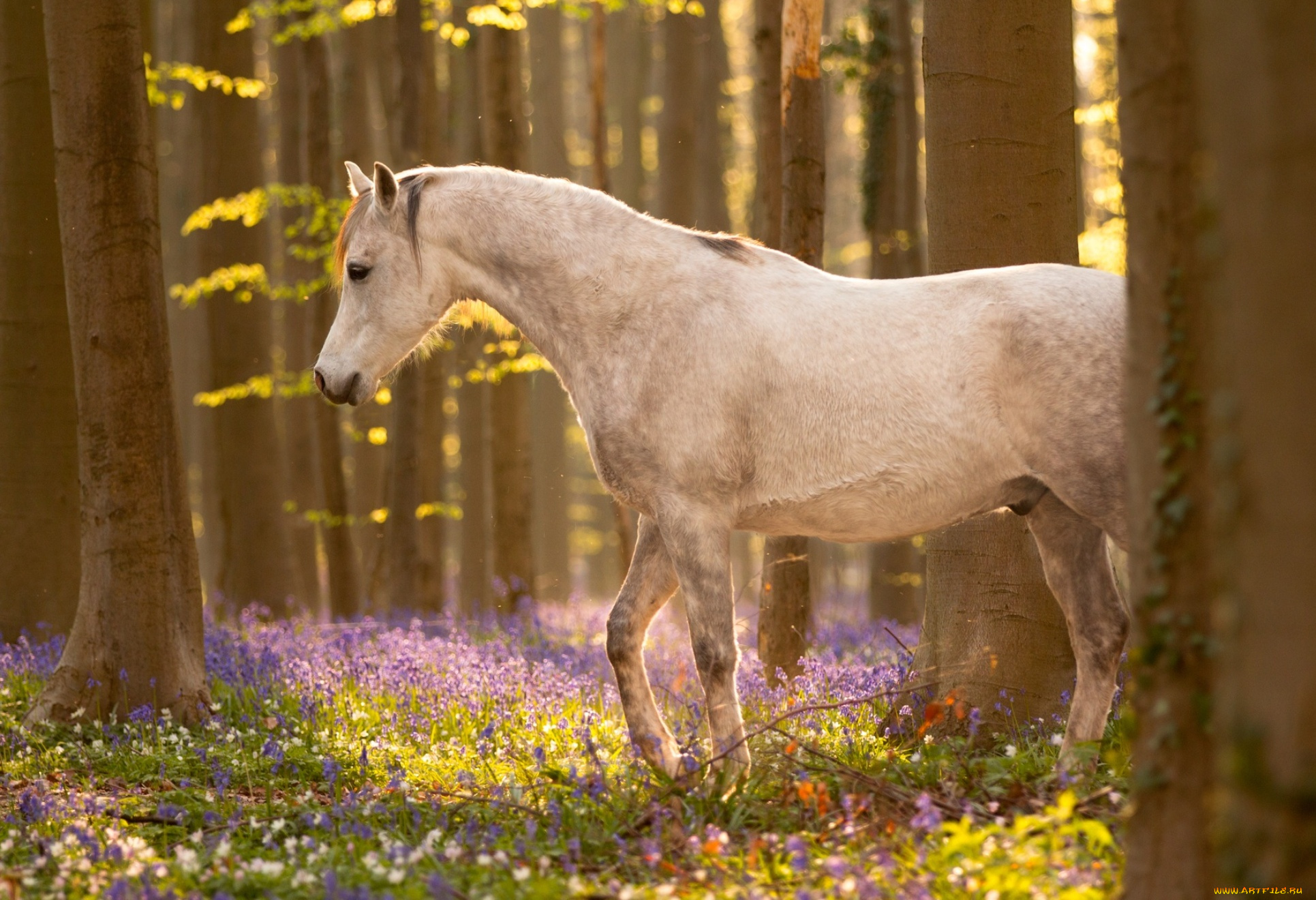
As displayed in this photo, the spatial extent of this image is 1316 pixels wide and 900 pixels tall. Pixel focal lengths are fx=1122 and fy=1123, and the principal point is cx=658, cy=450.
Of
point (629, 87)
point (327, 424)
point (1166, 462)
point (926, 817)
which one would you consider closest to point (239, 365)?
point (327, 424)

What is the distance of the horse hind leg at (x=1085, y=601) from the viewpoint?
559cm

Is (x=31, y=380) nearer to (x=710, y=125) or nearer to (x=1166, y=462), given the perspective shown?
(x=1166, y=462)

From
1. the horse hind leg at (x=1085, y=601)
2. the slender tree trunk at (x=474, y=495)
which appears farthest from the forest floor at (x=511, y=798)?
the slender tree trunk at (x=474, y=495)

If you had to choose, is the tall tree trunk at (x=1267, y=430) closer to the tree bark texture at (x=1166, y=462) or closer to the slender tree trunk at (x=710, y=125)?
the tree bark texture at (x=1166, y=462)

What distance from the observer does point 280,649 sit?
29.6ft

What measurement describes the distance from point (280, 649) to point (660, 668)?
3051mm

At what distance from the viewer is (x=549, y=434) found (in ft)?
77.0

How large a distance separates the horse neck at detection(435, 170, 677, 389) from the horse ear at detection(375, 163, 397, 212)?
0.26 metres

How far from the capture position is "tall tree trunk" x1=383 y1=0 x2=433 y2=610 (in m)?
12.3

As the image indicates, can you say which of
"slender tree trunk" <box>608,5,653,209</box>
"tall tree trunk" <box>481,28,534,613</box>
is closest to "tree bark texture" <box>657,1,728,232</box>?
"slender tree trunk" <box>608,5,653,209</box>

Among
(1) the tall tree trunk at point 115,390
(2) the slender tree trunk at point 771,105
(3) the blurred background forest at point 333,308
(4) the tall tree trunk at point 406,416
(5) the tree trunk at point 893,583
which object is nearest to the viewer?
(1) the tall tree trunk at point 115,390

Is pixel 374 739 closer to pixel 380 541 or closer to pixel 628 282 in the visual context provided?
pixel 628 282

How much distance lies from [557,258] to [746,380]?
48.3 inches

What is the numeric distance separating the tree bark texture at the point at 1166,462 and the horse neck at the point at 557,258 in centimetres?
283
